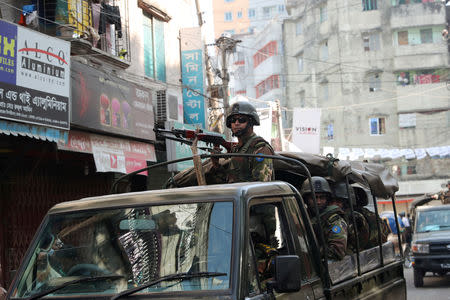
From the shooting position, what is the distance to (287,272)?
11.5 ft

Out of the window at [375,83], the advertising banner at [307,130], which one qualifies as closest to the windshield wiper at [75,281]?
the advertising banner at [307,130]

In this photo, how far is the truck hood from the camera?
14164mm

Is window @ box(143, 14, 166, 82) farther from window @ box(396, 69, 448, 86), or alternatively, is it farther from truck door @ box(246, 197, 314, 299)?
window @ box(396, 69, 448, 86)

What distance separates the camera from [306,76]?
57.4 metres

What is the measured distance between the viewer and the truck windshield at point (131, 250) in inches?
138

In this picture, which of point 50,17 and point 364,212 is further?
point 50,17

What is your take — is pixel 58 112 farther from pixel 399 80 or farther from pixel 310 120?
pixel 399 80

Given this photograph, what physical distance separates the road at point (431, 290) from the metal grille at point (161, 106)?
26.6ft

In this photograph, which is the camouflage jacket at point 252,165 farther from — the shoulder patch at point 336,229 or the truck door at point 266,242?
the truck door at point 266,242

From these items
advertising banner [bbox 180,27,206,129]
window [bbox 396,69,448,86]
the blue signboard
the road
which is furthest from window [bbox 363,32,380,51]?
the road

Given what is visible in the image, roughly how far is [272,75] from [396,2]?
555 inches

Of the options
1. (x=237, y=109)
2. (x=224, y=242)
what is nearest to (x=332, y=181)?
(x=237, y=109)

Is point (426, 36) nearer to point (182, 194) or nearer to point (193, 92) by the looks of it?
point (193, 92)

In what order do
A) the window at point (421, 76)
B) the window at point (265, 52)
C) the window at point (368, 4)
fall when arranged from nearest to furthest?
the window at point (421, 76) → the window at point (368, 4) → the window at point (265, 52)
